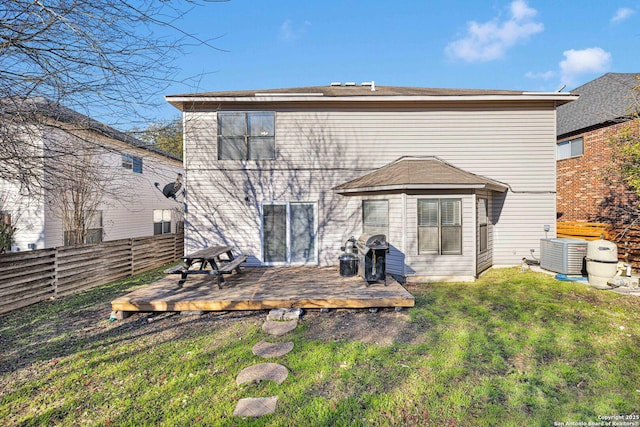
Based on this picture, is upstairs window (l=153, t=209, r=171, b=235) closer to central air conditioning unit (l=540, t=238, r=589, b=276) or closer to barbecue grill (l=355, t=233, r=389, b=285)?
barbecue grill (l=355, t=233, r=389, b=285)

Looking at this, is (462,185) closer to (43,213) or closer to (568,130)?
(568,130)

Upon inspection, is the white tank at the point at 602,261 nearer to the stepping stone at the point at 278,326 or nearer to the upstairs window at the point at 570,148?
the stepping stone at the point at 278,326

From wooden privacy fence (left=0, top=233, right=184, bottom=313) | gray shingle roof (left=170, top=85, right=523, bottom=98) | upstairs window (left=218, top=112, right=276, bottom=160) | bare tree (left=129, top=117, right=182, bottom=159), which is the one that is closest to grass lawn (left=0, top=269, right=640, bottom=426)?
wooden privacy fence (left=0, top=233, right=184, bottom=313)

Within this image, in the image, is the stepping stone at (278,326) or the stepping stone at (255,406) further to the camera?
the stepping stone at (278,326)

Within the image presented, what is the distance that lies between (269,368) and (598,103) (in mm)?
17756

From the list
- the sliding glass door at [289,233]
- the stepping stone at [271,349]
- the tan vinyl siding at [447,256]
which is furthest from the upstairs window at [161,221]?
the tan vinyl siding at [447,256]

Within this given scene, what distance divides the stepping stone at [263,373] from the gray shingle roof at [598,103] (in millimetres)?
14727

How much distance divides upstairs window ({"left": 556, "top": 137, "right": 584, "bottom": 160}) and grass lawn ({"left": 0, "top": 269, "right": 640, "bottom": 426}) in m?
9.83


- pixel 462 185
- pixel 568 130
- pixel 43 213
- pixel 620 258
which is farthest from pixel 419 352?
pixel 568 130

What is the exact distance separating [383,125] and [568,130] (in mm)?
10561

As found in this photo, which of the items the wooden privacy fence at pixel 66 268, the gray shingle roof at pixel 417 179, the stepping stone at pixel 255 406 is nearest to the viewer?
the stepping stone at pixel 255 406

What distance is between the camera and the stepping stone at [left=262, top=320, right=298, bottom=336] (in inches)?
174

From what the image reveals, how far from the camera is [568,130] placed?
12.7 meters

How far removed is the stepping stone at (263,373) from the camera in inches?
125
